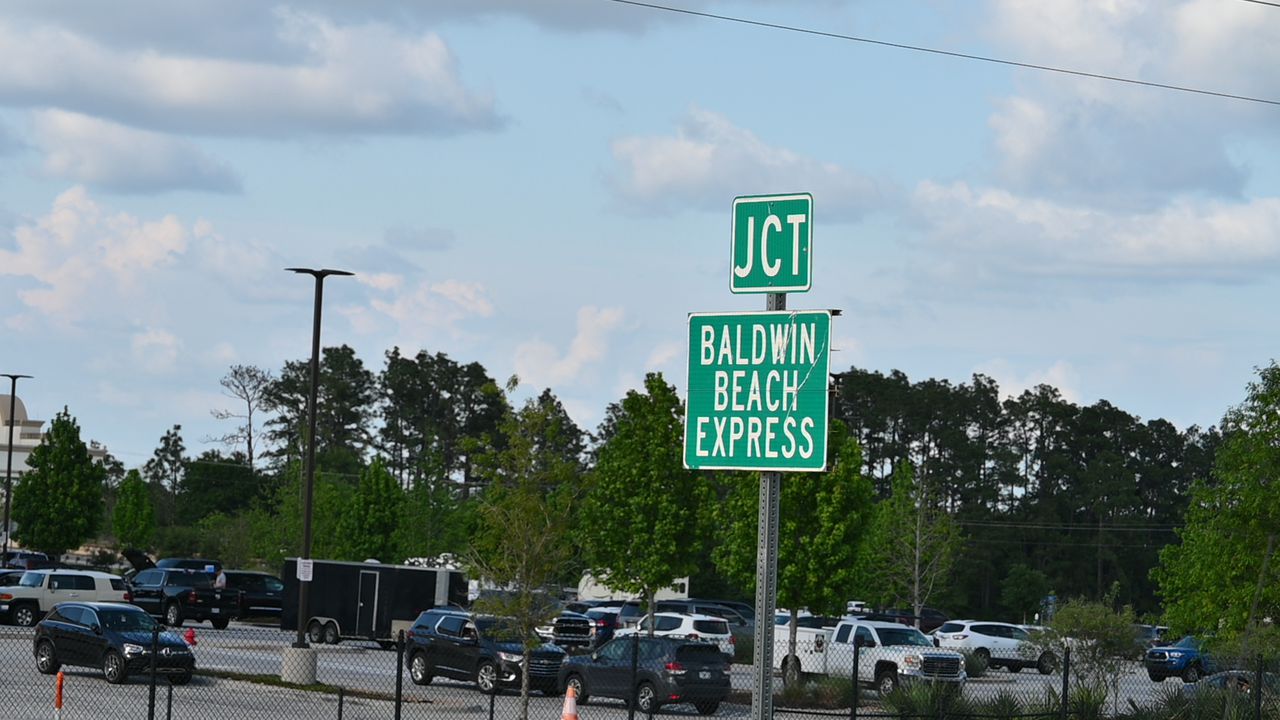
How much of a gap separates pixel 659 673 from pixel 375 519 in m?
37.3

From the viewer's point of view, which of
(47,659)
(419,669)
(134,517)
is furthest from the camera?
(134,517)

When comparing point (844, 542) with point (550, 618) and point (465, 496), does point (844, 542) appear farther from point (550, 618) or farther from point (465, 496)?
point (465, 496)

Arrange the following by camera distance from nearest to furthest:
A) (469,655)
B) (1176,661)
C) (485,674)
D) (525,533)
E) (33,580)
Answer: (525,533)
(485,674)
(469,655)
(33,580)
(1176,661)

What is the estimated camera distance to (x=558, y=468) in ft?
82.8

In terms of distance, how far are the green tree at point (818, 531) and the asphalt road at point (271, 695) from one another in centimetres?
247

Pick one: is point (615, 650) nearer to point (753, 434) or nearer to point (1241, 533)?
point (1241, 533)

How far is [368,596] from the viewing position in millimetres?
44531

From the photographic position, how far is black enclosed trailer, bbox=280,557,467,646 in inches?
1750

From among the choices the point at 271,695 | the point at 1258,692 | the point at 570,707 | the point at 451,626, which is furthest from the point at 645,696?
the point at 570,707

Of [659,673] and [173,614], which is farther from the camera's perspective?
[173,614]

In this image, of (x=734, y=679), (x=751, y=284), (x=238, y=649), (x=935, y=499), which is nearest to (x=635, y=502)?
(x=734, y=679)

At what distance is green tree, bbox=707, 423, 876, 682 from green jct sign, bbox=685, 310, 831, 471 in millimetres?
27321

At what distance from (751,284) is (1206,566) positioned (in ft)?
70.9

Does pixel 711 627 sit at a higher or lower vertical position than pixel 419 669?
higher
